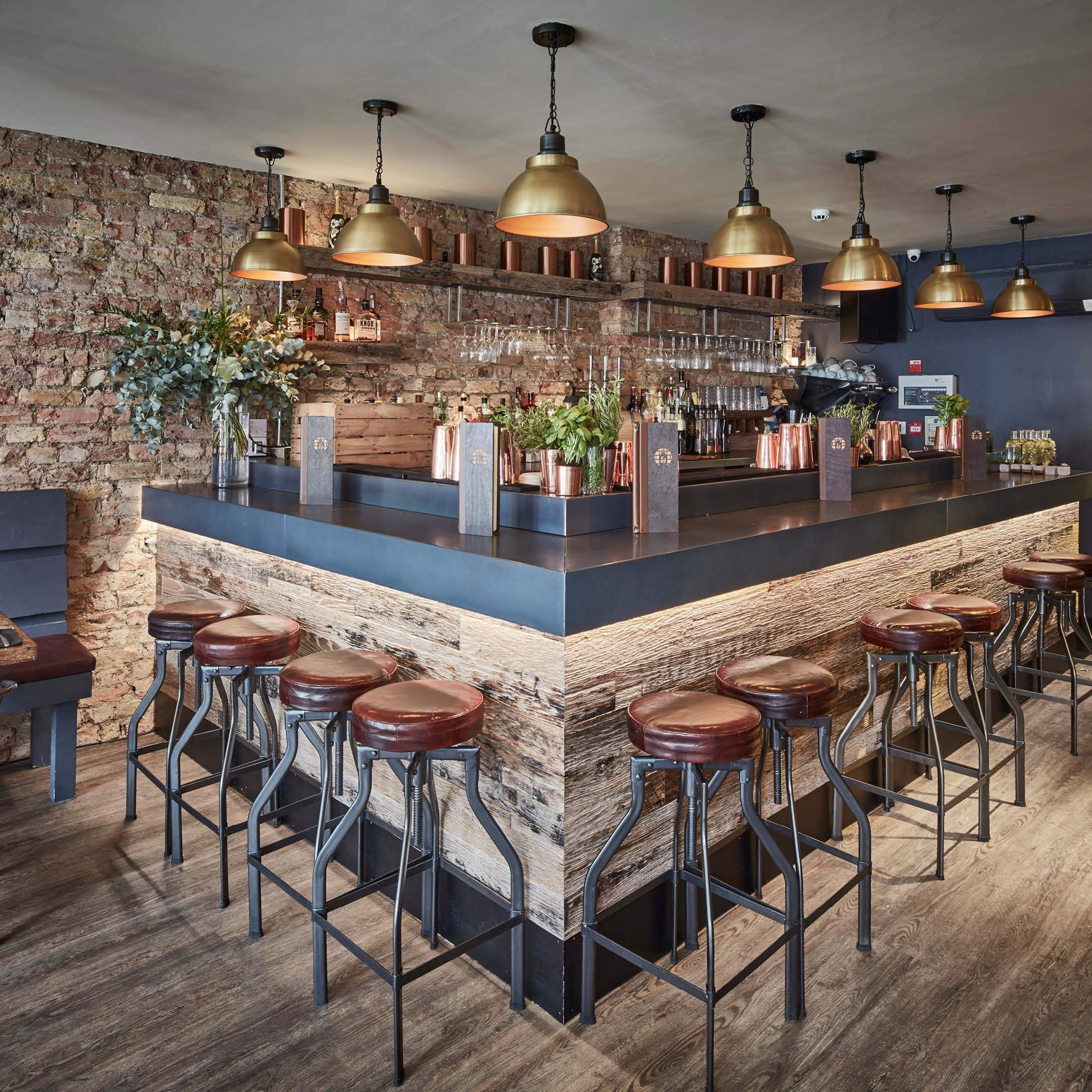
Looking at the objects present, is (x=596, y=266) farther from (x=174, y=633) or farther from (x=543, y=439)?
(x=174, y=633)

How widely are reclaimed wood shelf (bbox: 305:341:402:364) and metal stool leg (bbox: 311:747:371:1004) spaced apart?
10.2 ft

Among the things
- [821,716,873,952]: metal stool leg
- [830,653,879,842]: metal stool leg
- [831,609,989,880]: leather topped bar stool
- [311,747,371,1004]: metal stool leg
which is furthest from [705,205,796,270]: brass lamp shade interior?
[311,747,371,1004]: metal stool leg

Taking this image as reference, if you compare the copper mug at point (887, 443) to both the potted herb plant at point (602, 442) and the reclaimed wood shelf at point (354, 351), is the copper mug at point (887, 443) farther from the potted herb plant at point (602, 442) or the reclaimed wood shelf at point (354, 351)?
the reclaimed wood shelf at point (354, 351)

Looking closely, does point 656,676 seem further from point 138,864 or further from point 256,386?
point 256,386

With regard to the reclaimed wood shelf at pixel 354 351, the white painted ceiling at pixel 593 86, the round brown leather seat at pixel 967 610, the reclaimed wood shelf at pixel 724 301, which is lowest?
the round brown leather seat at pixel 967 610

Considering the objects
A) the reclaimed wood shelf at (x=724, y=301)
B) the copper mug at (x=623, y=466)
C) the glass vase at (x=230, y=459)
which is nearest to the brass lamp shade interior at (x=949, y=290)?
the reclaimed wood shelf at (x=724, y=301)

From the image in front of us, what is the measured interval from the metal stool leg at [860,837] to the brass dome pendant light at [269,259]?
294 cm

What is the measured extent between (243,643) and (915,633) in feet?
6.83

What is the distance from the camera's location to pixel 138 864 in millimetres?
3018

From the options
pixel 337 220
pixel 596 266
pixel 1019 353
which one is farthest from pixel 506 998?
pixel 1019 353

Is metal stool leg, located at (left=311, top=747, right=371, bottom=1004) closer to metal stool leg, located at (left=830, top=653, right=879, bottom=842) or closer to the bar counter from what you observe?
the bar counter

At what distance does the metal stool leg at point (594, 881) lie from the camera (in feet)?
6.75

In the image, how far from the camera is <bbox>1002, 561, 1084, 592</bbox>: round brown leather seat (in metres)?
3.82

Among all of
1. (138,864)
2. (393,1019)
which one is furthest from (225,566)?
(393,1019)
